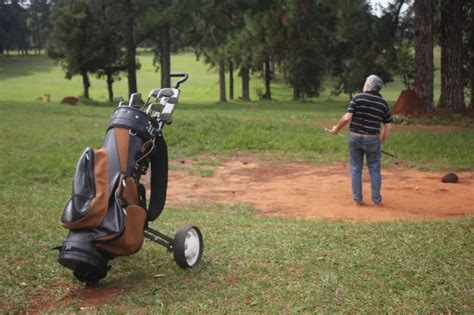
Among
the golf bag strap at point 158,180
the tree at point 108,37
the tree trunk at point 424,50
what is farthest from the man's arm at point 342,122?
the tree at point 108,37

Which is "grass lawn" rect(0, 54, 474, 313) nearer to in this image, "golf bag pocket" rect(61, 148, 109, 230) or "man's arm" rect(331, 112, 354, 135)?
"golf bag pocket" rect(61, 148, 109, 230)

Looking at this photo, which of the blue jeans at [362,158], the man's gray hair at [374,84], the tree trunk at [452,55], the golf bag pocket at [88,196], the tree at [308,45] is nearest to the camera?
the golf bag pocket at [88,196]

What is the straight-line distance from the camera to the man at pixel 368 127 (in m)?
8.05


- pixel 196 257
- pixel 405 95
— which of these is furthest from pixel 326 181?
pixel 405 95

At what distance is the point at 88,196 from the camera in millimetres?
4035

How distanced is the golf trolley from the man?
3.57 metres

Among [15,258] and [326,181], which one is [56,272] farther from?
[326,181]

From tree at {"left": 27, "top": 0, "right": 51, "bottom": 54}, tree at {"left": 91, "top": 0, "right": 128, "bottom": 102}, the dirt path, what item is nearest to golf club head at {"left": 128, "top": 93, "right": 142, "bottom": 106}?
the dirt path

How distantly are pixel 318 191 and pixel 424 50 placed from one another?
33.7ft

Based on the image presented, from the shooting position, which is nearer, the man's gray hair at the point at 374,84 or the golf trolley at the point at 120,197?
the golf trolley at the point at 120,197

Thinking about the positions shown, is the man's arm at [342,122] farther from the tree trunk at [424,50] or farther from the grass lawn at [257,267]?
the tree trunk at [424,50]

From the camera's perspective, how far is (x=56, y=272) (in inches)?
187

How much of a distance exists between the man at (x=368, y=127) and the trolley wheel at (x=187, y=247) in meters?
3.50

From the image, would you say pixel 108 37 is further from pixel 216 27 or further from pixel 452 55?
pixel 452 55
